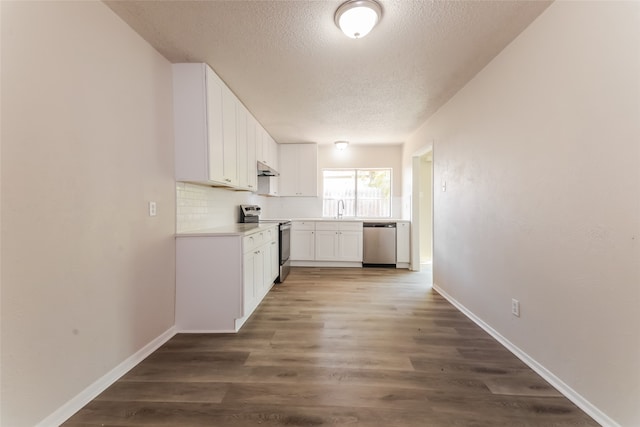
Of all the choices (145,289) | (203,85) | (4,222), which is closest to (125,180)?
(4,222)

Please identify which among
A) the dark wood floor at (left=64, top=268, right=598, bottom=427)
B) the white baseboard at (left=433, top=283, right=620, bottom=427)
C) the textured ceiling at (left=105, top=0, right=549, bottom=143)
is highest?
the textured ceiling at (left=105, top=0, right=549, bottom=143)

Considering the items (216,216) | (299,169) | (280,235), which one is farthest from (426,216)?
(216,216)

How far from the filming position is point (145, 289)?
1938 mm

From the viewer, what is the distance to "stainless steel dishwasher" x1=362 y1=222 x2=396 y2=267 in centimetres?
480

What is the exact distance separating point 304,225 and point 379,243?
146 cm

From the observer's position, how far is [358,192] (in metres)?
5.44

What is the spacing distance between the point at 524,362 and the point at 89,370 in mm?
2824

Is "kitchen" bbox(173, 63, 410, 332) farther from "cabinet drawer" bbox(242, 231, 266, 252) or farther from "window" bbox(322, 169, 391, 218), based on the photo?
"window" bbox(322, 169, 391, 218)

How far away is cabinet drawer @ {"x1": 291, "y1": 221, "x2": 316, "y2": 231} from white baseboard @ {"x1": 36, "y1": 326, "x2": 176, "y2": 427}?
300 centimetres

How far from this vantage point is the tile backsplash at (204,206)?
242 centimetres

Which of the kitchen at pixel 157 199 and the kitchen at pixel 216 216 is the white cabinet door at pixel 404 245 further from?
the kitchen at pixel 157 199

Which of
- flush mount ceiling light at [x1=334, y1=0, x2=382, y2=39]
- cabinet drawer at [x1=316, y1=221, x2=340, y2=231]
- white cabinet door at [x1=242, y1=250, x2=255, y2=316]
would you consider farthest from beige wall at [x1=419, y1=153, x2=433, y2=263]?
flush mount ceiling light at [x1=334, y1=0, x2=382, y2=39]

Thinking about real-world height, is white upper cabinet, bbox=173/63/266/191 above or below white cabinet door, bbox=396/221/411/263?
above

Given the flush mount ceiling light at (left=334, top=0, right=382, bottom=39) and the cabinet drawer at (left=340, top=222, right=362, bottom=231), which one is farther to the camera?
the cabinet drawer at (left=340, top=222, right=362, bottom=231)
